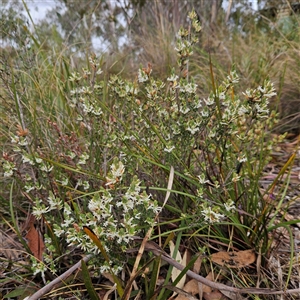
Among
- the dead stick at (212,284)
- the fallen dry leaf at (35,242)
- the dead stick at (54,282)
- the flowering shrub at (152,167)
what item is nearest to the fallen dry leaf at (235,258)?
the flowering shrub at (152,167)

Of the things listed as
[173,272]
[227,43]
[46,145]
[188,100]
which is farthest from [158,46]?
[173,272]

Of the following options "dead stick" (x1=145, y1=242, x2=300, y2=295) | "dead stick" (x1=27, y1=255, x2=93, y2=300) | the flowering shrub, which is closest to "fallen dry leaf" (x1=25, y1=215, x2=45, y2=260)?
the flowering shrub

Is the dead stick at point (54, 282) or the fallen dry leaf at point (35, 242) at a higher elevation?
the fallen dry leaf at point (35, 242)

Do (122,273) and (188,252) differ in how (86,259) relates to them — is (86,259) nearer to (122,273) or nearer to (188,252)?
(122,273)

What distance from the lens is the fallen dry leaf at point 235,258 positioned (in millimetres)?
1121

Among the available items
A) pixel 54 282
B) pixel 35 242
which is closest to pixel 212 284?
pixel 54 282

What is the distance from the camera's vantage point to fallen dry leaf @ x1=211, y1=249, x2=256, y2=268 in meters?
1.12

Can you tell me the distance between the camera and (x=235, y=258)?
3.73 ft

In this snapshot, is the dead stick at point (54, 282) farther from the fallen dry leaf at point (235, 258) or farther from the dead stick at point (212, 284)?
the fallen dry leaf at point (235, 258)

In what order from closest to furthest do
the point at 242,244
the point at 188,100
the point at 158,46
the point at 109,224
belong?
the point at 109,224 < the point at 188,100 < the point at 242,244 < the point at 158,46

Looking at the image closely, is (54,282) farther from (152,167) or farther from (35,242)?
(152,167)

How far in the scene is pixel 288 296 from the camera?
3.44 feet

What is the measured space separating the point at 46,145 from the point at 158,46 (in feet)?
8.25

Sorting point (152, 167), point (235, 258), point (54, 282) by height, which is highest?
point (152, 167)
